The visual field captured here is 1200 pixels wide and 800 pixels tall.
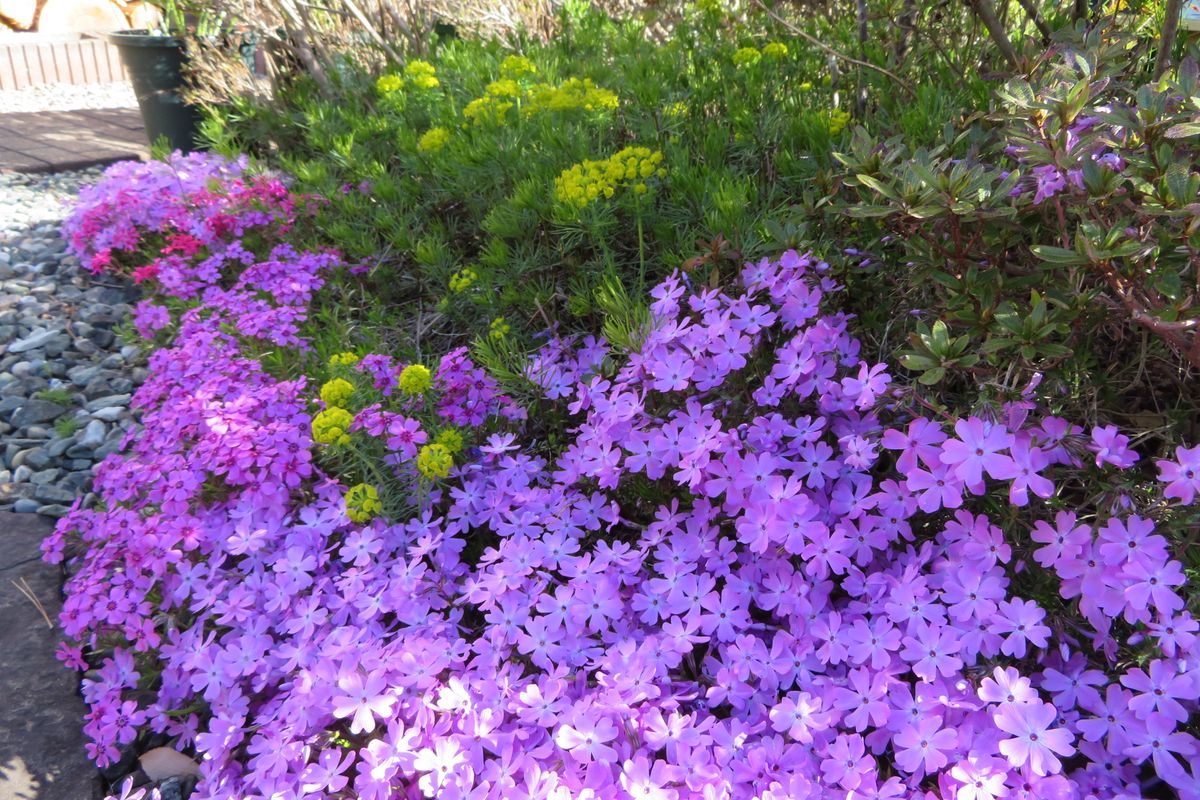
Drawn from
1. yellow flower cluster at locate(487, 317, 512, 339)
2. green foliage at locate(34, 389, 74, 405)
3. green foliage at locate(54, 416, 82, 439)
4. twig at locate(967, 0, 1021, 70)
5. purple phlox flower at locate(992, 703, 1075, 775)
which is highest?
twig at locate(967, 0, 1021, 70)

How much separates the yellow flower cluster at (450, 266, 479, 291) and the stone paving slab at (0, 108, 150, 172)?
4.53 m

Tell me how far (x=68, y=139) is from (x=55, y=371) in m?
4.01

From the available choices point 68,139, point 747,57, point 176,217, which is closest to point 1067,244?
point 747,57

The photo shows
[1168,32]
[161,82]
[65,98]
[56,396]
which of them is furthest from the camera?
[65,98]

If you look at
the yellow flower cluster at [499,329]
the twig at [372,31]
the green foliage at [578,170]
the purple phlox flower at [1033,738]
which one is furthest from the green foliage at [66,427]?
the purple phlox flower at [1033,738]

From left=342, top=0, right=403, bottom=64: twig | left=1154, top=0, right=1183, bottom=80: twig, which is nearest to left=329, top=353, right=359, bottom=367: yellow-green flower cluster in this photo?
left=1154, top=0, right=1183, bottom=80: twig

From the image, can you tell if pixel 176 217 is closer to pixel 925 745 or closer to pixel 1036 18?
pixel 1036 18

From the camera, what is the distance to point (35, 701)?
6.62ft

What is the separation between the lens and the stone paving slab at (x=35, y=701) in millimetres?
1848

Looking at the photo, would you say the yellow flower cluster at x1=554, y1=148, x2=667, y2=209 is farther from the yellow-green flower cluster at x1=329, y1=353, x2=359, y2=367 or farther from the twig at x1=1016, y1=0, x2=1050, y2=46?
the twig at x1=1016, y1=0, x2=1050, y2=46

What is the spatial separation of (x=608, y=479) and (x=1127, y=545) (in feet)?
2.77

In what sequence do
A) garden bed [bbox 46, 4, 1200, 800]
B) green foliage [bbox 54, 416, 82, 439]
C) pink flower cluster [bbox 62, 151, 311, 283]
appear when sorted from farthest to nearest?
pink flower cluster [bbox 62, 151, 311, 283]
green foliage [bbox 54, 416, 82, 439]
garden bed [bbox 46, 4, 1200, 800]

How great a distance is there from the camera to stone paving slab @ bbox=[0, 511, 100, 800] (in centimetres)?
185

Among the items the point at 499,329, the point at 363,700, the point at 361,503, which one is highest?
the point at 499,329
